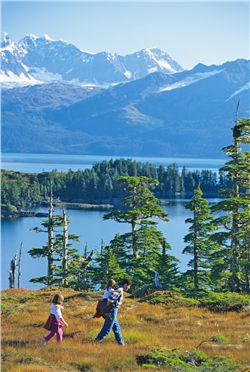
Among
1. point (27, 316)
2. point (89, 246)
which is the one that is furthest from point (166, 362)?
point (89, 246)

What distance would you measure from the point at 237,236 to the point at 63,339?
23.1 m

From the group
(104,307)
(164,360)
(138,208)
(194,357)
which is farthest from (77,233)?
(164,360)

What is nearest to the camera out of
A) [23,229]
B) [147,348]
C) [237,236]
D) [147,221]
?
[147,348]

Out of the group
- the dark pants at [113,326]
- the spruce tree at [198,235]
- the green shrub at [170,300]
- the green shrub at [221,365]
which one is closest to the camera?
the green shrub at [221,365]

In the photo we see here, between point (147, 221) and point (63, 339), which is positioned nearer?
point (63, 339)

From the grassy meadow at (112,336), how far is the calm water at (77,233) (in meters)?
56.8

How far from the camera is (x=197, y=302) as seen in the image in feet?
94.4

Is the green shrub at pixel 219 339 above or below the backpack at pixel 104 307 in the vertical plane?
below

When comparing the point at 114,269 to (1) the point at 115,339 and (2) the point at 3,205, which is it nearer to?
(1) the point at 115,339

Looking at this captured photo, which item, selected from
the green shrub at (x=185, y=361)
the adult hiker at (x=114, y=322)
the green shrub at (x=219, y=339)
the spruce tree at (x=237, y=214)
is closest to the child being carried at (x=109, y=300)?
the adult hiker at (x=114, y=322)

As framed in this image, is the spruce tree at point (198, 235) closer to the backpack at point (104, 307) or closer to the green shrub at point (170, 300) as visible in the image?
the green shrub at point (170, 300)

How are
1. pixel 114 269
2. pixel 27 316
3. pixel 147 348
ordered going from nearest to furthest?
pixel 147 348 < pixel 27 316 < pixel 114 269

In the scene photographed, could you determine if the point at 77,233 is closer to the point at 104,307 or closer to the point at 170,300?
the point at 170,300

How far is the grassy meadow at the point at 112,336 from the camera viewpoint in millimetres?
16344
